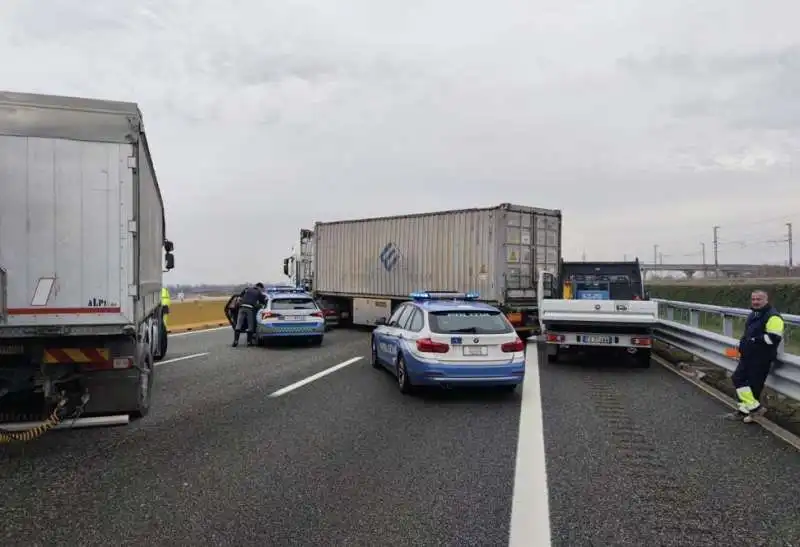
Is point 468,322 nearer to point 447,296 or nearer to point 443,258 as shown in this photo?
point 447,296

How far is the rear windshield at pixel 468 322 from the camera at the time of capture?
9.46 meters

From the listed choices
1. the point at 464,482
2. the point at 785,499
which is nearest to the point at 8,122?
the point at 464,482

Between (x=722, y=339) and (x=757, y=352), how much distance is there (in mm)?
2516

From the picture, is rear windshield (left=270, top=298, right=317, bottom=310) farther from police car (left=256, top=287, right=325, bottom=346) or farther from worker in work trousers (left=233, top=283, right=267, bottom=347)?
worker in work trousers (left=233, top=283, right=267, bottom=347)

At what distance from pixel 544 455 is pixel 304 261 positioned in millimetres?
22196

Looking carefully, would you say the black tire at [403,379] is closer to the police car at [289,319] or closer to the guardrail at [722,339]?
the guardrail at [722,339]

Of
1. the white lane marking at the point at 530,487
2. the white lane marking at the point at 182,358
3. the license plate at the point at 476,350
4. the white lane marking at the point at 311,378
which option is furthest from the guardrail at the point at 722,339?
the white lane marking at the point at 182,358

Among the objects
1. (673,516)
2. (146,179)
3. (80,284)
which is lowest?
(673,516)

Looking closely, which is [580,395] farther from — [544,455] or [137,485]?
[137,485]


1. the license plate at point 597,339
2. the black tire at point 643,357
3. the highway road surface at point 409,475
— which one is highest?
the license plate at point 597,339

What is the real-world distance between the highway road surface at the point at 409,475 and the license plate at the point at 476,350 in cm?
68

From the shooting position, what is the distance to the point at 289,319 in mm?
16594

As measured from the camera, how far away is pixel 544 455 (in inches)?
246

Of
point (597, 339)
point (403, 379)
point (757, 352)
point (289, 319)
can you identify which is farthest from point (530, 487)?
point (289, 319)
